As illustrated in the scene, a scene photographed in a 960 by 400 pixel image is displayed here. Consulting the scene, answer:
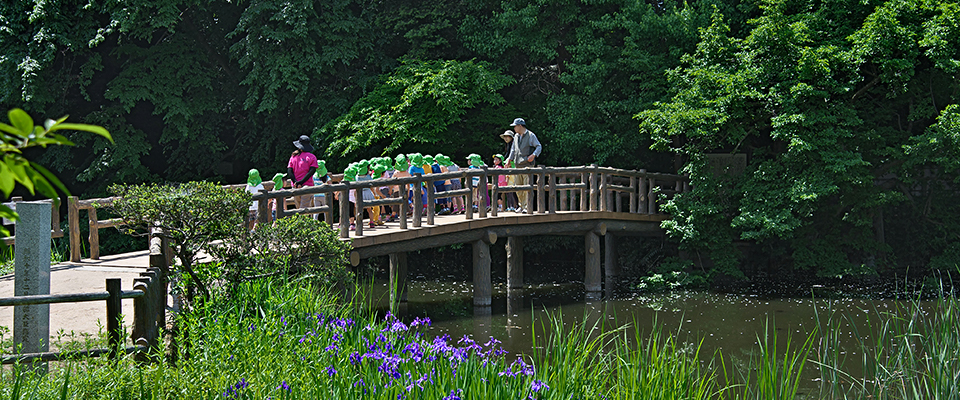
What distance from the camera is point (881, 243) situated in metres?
15.2

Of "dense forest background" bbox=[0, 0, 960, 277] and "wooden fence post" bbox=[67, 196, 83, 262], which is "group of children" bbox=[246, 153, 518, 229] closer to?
"wooden fence post" bbox=[67, 196, 83, 262]

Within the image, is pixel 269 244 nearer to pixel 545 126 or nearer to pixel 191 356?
pixel 191 356

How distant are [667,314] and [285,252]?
6.85 m

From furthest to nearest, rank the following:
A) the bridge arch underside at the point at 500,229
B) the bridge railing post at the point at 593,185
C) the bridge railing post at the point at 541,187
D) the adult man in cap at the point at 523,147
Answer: the bridge railing post at the point at 593,185
the bridge railing post at the point at 541,187
the adult man in cap at the point at 523,147
the bridge arch underside at the point at 500,229

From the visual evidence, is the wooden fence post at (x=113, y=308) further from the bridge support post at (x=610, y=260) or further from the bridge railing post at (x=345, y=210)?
the bridge support post at (x=610, y=260)

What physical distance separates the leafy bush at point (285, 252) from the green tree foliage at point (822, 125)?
8115 mm

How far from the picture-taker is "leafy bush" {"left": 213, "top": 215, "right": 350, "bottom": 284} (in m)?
7.34

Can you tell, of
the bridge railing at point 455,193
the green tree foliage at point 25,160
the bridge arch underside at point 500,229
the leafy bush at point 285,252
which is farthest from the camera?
the bridge arch underside at point 500,229

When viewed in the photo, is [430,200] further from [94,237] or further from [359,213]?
[94,237]

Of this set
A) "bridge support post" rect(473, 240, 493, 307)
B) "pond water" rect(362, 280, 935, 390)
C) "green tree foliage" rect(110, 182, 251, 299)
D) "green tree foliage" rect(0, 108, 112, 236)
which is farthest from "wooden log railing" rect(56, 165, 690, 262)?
"green tree foliage" rect(0, 108, 112, 236)

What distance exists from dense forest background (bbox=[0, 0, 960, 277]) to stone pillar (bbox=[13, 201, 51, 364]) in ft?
35.9

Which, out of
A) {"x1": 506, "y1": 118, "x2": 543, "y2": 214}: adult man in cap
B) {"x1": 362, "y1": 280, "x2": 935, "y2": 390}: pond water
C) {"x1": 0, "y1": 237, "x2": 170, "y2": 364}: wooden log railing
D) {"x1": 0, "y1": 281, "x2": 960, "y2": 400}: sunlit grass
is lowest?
{"x1": 362, "y1": 280, "x2": 935, "y2": 390}: pond water

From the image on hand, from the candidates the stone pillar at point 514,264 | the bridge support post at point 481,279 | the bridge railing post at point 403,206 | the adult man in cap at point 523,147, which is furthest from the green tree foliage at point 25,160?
the stone pillar at point 514,264

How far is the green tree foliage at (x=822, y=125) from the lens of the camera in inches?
534
